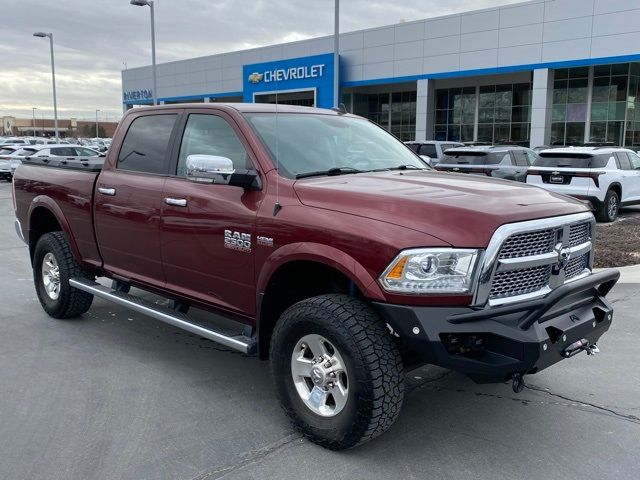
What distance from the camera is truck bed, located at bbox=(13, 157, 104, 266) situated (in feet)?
18.6

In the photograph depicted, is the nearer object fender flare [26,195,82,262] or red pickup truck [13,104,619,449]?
red pickup truck [13,104,619,449]

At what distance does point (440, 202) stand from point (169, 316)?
7.62 ft

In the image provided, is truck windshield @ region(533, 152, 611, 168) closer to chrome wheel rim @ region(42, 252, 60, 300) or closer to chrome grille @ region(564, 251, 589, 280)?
chrome grille @ region(564, 251, 589, 280)

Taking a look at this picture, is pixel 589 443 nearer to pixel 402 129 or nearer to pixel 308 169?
pixel 308 169

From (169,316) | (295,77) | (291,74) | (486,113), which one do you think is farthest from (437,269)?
(291,74)

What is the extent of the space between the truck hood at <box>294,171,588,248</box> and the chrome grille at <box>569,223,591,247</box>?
0.35 ft

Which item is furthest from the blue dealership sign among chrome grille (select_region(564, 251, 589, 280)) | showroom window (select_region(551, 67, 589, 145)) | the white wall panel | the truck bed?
chrome grille (select_region(564, 251, 589, 280))

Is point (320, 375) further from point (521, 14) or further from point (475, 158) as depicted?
point (521, 14)

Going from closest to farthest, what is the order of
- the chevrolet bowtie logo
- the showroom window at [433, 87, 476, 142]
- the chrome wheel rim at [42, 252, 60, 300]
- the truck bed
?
1. the truck bed
2. the chrome wheel rim at [42, 252, 60, 300]
3. the showroom window at [433, 87, 476, 142]
4. the chevrolet bowtie logo

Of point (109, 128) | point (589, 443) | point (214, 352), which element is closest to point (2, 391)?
point (214, 352)

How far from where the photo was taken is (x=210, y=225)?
433 cm

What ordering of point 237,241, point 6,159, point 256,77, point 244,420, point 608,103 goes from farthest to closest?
point 256,77 → point 608,103 → point 6,159 → point 237,241 → point 244,420

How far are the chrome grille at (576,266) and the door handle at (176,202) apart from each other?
2.64 meters

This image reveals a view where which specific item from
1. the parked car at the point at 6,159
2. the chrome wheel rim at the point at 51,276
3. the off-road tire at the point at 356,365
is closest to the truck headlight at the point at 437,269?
the off-road tire at the point at 356,365
